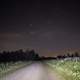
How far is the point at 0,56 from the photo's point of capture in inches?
6334

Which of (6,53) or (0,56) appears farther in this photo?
(6,53)

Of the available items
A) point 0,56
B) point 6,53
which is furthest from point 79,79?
point 6,53

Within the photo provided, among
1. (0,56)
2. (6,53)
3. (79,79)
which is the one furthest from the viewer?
(6,53)

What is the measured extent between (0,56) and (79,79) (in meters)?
140

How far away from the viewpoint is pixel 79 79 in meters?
23.9

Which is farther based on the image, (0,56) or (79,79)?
(0,56)

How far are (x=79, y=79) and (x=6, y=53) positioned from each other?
152756mm

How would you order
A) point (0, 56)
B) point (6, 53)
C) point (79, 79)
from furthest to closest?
point (6, 53)
point (0, 56)
point (79, 79)

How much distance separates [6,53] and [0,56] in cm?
1358

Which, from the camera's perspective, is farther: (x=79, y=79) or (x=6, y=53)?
(x=6, y=53)

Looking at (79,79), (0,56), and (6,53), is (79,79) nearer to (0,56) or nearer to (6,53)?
(0,56)

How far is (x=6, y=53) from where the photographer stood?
174250 mm

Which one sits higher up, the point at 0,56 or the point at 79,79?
the point at 79,79
